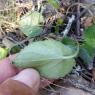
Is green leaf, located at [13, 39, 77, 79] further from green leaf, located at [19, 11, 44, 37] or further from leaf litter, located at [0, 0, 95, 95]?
green leaf, located at [19, 11, 44, 37]

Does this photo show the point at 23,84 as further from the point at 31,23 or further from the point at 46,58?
the point at 31,23

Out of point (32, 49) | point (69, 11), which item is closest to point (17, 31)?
point (69, 11)

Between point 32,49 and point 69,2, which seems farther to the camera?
point 69,2

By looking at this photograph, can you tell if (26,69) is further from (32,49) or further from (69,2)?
(69,2)

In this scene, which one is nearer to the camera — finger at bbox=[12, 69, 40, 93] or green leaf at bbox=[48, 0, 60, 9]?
finger at bbox=[12, 69, 40, 93]

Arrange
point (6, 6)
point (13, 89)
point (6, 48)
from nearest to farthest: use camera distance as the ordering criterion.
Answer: point (13, 89) → point (6, 48) → point (6, 6)

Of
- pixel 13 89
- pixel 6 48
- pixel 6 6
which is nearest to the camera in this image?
pixel 13 89

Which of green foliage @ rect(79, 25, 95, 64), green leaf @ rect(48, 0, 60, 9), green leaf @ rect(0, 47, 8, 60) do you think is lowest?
green leaf @ rect(0, 47, 8, 60)

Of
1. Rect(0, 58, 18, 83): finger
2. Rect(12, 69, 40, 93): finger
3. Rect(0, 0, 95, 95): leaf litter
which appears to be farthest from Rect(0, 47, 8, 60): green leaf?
Rect(12, 69, 40, 93): finger
